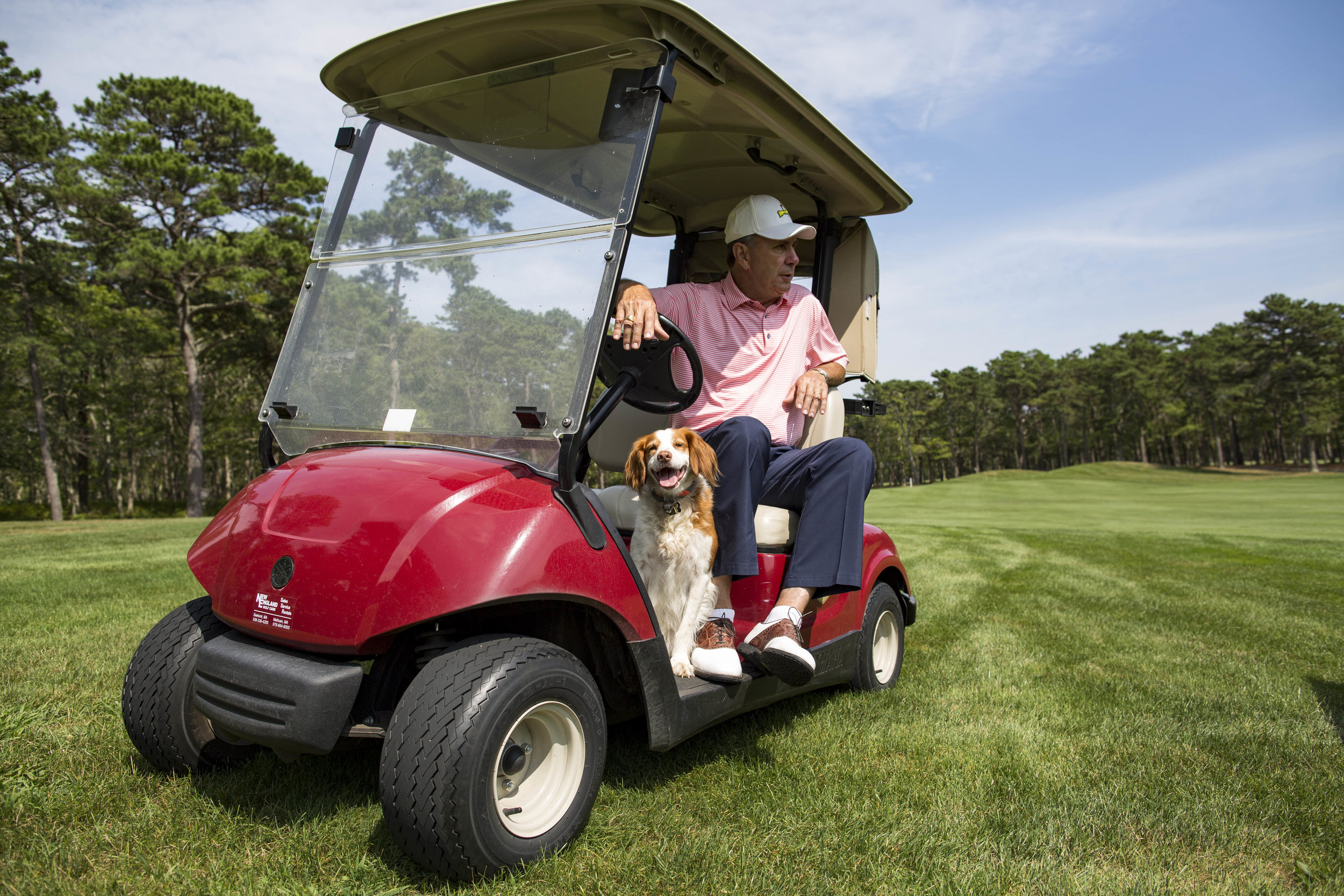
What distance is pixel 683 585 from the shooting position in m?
2.68

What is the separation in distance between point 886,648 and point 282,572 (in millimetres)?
2868

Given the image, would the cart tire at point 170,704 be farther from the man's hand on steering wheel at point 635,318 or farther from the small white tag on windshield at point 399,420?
the man's hand on steering wheel at point 635,318

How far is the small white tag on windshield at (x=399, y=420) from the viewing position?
2389 mm

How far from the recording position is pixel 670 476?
2.63 meters

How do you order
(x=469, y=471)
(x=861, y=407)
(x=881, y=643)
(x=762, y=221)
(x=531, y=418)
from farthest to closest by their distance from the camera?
(x=861, y=407), (x=881, y=643), (x=762, y=221), (x=531, y=418), (x=469, y=471)

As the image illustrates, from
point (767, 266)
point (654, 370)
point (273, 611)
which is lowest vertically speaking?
point (273, 611)

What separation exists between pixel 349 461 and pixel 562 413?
0.58 meters

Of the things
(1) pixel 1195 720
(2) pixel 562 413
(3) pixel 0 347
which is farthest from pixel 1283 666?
(3) pixel 0 347

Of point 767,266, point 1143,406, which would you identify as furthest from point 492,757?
point 1143,406

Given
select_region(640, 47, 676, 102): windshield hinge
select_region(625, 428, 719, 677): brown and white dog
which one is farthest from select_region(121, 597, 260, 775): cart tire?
select_region(640, 47, 676, 102): windshield hinge

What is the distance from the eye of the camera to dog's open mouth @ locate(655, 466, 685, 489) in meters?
2.63

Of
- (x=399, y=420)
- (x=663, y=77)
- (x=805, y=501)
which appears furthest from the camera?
(x=805, y=501)

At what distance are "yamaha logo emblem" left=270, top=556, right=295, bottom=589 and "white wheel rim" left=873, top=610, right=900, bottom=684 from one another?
102 inches

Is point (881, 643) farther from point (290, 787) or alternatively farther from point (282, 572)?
point (282, 572)
